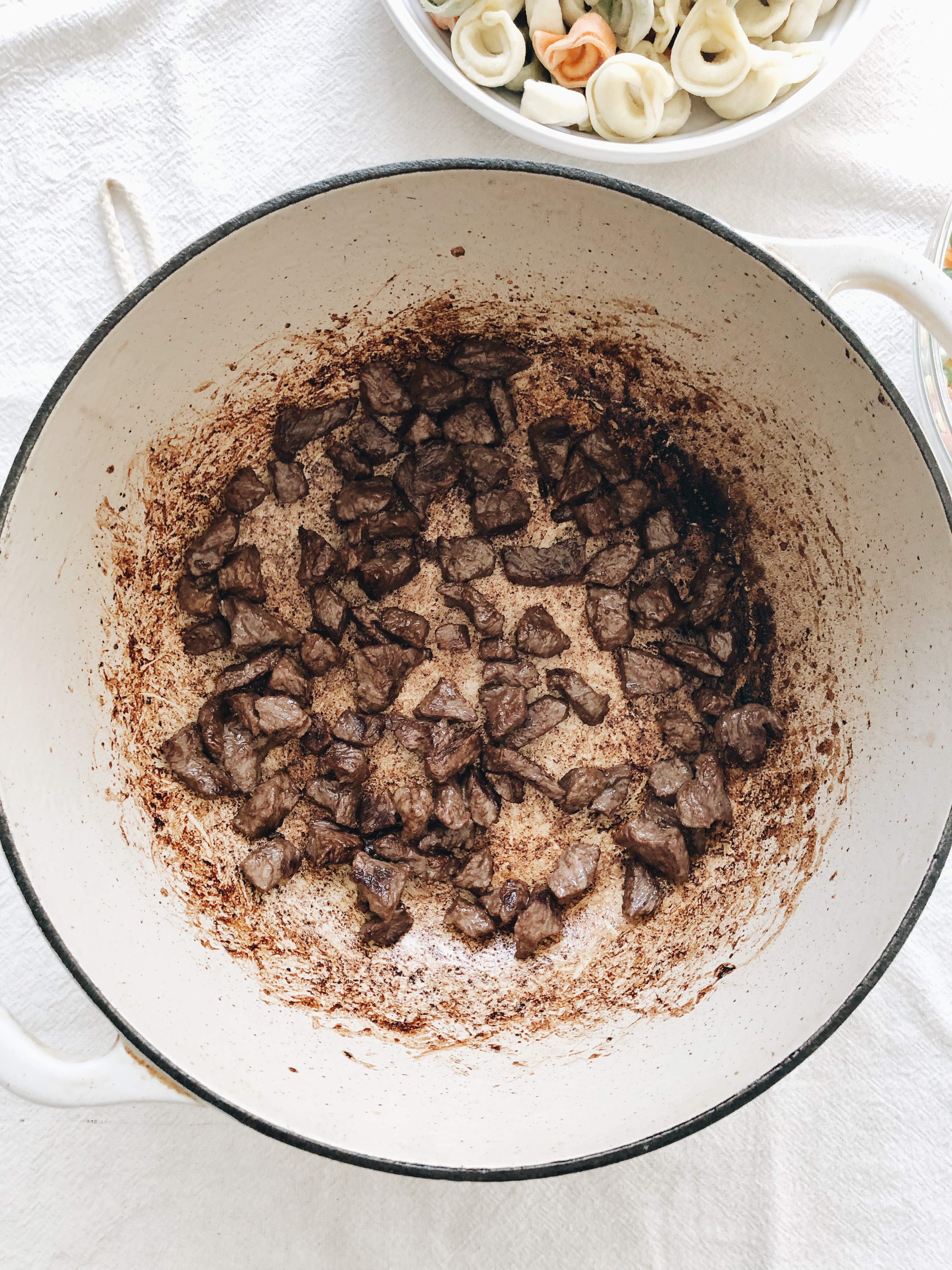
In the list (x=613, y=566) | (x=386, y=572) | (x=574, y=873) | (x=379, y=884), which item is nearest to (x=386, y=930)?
(x=379, y=884)

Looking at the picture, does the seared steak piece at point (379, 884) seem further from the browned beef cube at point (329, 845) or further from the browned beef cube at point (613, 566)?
the browned beef cube at point (613, 566)

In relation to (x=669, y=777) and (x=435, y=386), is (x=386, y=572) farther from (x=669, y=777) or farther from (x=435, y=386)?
(x=669, y=777)

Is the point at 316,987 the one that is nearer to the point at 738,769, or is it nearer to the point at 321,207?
the point at 738,769

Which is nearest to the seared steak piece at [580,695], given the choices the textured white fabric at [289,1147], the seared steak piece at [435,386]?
the seared steak piece at [435,386]

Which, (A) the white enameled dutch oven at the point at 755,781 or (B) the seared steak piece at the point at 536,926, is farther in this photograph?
(B) the seared steak piece at the point at 536,926

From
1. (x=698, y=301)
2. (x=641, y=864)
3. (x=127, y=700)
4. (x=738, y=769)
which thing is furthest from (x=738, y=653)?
(x=127, y=700)

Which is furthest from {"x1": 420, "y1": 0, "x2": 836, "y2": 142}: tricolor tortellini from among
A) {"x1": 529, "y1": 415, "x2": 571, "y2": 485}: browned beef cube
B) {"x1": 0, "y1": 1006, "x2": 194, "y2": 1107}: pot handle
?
{"x1": 0, "y1": 1006, "x2": 194, "y2": 1107}: pot handle
